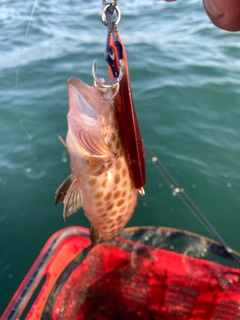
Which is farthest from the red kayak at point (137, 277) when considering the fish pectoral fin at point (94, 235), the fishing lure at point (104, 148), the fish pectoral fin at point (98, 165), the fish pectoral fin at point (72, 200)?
the fish pectoral fin at point (98, 165)

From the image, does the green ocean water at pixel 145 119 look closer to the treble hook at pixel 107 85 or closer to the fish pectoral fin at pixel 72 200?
the fish pectoral fin at pixel 72 200

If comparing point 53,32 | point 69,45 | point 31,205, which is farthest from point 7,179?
point 53,32

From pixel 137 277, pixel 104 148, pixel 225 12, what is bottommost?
pixel 137 277

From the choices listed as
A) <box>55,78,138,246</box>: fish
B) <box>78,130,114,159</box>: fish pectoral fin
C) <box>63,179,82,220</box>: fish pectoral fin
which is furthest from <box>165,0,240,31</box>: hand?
<box>63,179,82,220</box>: fish pectoral fin

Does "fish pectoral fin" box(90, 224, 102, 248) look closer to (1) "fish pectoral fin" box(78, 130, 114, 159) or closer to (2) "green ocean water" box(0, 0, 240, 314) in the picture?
(1) "fish pectoral fin" box(78, 130, 114, 159)

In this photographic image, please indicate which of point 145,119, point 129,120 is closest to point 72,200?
point 129,120

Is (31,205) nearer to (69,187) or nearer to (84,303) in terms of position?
(84,303)

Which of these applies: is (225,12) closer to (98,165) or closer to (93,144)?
(93,144)
